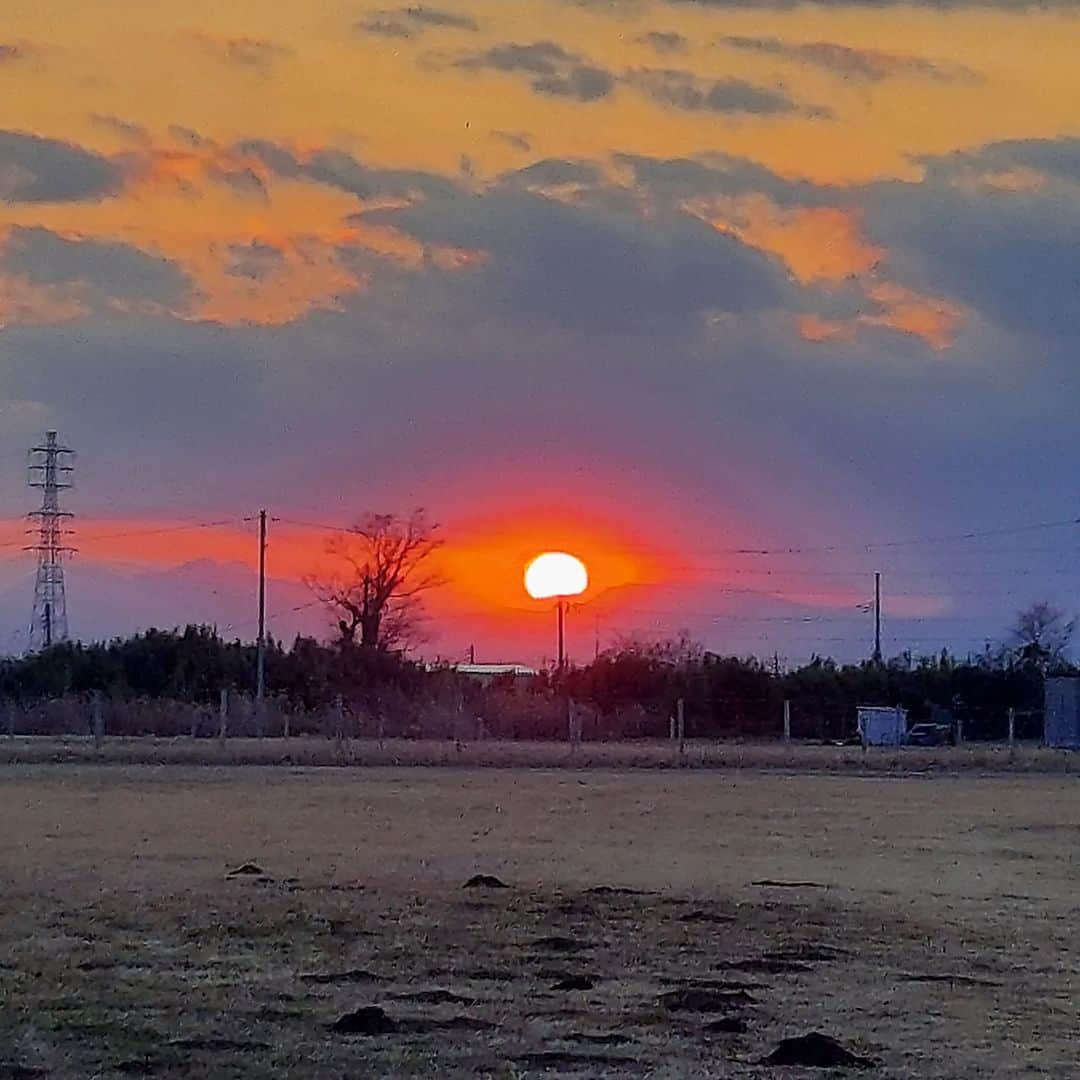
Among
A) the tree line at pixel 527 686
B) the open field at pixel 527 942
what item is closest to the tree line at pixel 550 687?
the tree line at pixel 527 686

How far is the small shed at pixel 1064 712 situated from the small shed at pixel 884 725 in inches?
201

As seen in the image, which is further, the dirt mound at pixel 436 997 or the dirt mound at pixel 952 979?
the dirt mound at pixel 952 979

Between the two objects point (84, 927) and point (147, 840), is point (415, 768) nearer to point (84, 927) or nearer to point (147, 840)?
point (147, 840)

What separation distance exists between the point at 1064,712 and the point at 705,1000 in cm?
5352

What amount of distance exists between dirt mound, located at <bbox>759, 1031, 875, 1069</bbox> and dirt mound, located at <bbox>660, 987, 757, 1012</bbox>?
1.18 meters

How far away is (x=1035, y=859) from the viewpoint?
70.9ft

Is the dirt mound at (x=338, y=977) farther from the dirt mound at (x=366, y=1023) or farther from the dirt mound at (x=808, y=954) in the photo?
the dirt mound at (x=808, y=954)

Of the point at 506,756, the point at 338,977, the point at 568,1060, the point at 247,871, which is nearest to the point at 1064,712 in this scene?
the point at 506,756

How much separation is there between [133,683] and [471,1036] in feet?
244

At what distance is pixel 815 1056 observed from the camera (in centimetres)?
983


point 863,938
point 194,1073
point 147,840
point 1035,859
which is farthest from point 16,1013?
point 1035,859

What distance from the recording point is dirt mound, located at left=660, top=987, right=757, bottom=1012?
11289 millimetres

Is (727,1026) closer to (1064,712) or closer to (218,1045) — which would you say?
(218,1045)

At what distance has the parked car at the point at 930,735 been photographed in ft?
220
